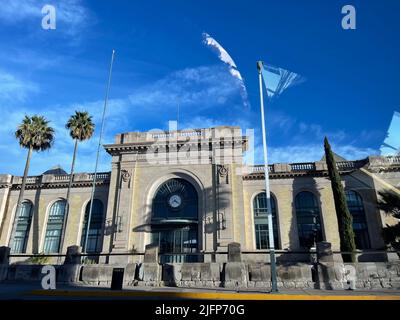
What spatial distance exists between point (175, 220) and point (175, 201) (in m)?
2.34

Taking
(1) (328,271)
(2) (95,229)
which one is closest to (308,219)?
(1) (328,271)

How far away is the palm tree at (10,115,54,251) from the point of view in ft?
98.3

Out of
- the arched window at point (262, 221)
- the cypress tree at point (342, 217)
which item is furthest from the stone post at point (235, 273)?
the arched window at point (262, 221)

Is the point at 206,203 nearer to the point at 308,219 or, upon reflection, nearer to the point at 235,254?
the point at 308,219

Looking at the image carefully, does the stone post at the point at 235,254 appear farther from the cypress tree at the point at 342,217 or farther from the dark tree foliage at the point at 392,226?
the dark tree foliage at the point at 392,226

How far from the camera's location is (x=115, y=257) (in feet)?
81.9

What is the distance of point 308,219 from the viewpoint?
88.4 ft

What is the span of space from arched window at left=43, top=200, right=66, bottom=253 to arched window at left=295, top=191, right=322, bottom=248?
24947 millimetres

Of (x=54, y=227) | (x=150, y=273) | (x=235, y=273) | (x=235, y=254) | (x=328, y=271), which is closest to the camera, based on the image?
(x=328, y=271)

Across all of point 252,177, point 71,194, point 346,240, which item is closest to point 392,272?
point 346,240

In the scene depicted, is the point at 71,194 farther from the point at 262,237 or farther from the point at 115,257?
the point at 262,237

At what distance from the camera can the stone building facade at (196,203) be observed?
25.9m

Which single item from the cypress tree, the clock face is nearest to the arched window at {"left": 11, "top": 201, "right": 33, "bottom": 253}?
the clock face
